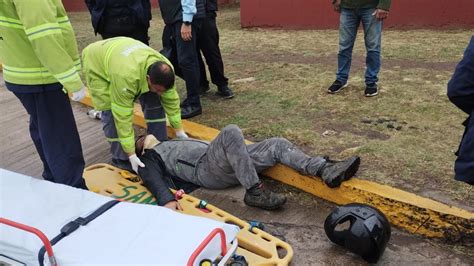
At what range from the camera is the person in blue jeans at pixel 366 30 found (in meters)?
5.16

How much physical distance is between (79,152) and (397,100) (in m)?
3.43

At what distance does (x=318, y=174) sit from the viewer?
3.58 metres

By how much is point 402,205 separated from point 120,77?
2314 millimetres

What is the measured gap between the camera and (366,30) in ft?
17.4

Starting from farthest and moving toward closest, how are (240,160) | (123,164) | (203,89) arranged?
(203,89) < (123,164) < (240,160)

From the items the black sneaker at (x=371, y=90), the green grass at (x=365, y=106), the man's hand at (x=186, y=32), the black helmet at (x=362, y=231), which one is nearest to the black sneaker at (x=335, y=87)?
the green grass at (x=365, y=106)

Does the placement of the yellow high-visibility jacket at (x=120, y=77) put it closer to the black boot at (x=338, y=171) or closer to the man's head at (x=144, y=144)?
the man's head at (x=144, y=144)

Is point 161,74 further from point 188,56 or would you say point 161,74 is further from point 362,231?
point 362,231

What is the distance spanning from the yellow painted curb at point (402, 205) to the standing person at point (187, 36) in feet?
5.85

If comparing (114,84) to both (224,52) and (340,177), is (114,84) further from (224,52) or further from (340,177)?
(224,52)

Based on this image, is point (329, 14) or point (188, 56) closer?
point (188, 56)

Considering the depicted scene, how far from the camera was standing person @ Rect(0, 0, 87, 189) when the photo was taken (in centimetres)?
295

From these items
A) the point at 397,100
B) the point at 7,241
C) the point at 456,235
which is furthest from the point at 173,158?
A: the point at 397,100

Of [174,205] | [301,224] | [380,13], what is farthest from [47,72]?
[380,13]
